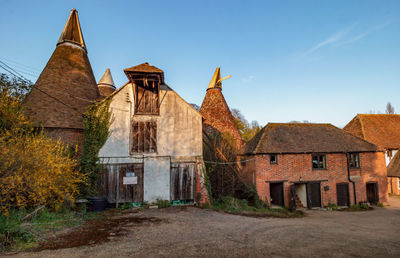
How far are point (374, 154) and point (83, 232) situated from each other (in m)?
21.4

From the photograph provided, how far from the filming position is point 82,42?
17781mm

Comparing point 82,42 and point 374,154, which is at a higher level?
point 82,42

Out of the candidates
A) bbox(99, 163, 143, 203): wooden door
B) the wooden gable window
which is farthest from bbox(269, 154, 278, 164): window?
bbox(99, 163, 143, 203): wooden door

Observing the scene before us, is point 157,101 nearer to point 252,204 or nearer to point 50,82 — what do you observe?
point 50,82

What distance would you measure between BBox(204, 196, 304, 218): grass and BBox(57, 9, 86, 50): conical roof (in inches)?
631

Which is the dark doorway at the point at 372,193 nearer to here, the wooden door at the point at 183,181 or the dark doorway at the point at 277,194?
the dark doorway at the point at 277,194

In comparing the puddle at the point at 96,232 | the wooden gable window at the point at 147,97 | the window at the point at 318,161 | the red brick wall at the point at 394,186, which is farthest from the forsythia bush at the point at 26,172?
the red brick wall at the point at 394,186

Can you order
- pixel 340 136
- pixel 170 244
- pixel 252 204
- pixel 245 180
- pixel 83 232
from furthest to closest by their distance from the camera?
pixel 340 136, pixel 245 180, pixel 252 204, pixel 83 232, pixel 170 244

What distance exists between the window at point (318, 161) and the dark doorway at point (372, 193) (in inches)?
204

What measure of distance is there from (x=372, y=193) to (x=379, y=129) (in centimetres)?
1040

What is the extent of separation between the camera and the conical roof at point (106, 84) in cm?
2256

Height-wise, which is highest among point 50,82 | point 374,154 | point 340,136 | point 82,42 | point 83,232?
point 82,42

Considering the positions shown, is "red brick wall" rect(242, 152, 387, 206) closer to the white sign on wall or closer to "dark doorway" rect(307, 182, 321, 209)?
"dark doorway" rect(307, 182, 321, 209)

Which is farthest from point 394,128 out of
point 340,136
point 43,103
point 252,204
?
point 43,103
